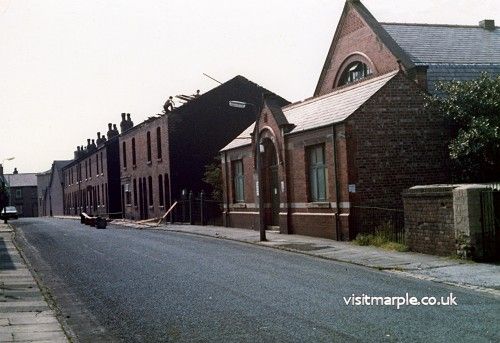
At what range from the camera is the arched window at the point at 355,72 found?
28.8 meters

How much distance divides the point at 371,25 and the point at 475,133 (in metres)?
10.0

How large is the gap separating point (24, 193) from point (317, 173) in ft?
344

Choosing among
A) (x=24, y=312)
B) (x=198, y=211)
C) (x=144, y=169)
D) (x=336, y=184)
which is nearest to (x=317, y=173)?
(x=336, y=184)

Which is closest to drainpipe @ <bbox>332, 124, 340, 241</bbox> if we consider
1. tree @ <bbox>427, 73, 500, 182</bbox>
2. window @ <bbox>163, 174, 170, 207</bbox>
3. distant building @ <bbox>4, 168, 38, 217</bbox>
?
tree @ <bbox>427, 73, 500, 182</bbox>

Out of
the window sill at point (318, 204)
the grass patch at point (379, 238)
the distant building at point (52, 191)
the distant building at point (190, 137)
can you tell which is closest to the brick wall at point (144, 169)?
the distant building at point (190, 137)

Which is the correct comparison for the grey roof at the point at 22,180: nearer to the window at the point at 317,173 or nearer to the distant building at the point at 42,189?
the distant building at the point at 42,189

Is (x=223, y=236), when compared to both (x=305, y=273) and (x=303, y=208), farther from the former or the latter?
(x=305, y=273)

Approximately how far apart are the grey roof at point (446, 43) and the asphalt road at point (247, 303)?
1462cm

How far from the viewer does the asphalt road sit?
7.34m

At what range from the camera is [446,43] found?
1104 inches

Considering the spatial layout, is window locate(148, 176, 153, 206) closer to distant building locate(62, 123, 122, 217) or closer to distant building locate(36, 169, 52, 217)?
distant building locate(62, 123, 122, 217)

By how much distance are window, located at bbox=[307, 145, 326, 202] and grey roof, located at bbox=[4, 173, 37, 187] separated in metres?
104

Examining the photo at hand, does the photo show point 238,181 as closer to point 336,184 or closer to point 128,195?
point 336,184

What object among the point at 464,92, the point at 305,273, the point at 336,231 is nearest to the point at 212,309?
the point at 305,273
